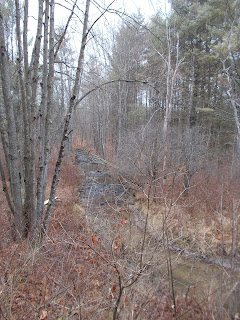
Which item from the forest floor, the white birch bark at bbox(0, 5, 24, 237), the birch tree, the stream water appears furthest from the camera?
the birch tree

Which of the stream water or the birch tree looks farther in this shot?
the birch tree

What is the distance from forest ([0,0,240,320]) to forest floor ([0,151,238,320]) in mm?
32

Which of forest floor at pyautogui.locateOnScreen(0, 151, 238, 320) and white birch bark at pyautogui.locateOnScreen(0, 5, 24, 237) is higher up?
white birch bark at pyautogui.locateOnScreen(0, 5, 24, 237)

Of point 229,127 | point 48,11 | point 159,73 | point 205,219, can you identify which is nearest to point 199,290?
point 205,219

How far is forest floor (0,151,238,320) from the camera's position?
2.36 meters

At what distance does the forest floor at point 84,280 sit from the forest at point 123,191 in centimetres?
3

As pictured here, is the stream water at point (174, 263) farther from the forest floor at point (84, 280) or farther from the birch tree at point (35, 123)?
the birch tree at point (35, 123)

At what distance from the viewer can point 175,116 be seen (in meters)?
15.6

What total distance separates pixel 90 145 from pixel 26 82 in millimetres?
24452

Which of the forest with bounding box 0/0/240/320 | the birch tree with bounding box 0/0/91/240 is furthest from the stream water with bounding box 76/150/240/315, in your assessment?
the birch tree with bounding box 0/0/91/240

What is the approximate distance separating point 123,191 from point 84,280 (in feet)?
26.9

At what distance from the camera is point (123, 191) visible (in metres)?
11.2

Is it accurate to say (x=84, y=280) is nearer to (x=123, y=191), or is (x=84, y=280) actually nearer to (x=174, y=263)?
(x=174, y=263)

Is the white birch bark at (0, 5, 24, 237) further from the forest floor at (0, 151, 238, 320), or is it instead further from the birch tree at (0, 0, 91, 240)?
the forest floor at (0, 151, 238, 320)
